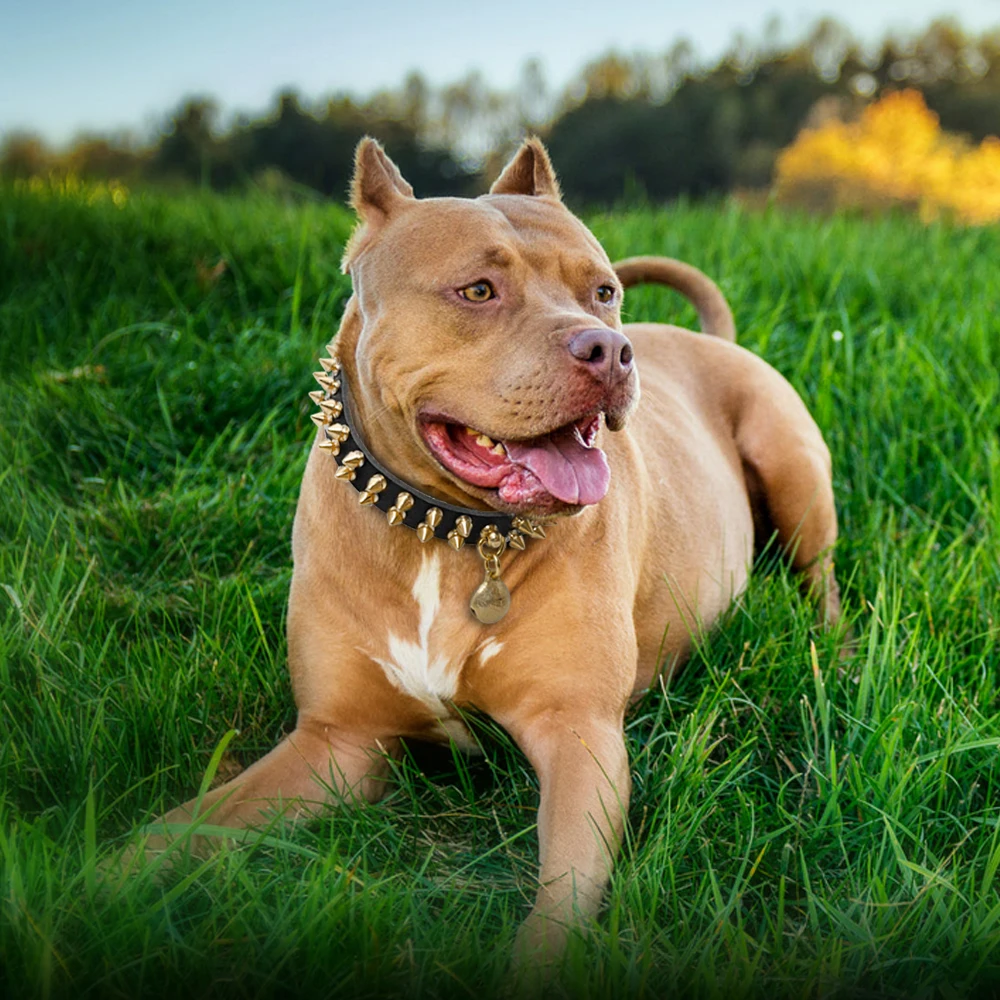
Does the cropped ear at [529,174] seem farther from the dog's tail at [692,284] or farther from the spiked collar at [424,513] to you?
the dog's tail at [692,284]

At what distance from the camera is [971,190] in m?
14.9

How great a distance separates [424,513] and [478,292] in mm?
514

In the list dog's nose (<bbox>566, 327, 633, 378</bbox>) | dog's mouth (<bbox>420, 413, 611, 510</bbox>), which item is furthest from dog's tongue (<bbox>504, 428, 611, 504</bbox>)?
dog's nose (<bbox>566, 327, 633, 378</bbox>)

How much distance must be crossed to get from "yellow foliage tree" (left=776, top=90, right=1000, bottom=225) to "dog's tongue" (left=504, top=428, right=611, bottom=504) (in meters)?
11.6

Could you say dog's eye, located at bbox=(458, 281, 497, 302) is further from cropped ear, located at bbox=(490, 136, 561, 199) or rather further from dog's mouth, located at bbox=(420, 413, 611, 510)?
cropped ear, located at bbox=(490, 136, 561, 199)

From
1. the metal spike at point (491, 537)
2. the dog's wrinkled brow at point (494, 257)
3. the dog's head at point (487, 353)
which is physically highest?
the dog's wrinkled brow at point (494, 257)

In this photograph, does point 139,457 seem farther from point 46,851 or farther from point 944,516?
point 944,516

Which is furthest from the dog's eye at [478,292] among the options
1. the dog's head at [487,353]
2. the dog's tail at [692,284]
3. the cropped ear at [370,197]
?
the dog's tail at [692,284]

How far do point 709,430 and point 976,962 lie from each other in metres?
2.14

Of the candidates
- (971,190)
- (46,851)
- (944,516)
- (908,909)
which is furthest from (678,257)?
(971,190)

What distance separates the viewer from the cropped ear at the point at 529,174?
3.29m

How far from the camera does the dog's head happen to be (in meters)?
2.46

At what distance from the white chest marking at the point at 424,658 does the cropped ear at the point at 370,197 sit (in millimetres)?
777

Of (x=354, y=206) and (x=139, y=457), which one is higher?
(x=354, y=206)
